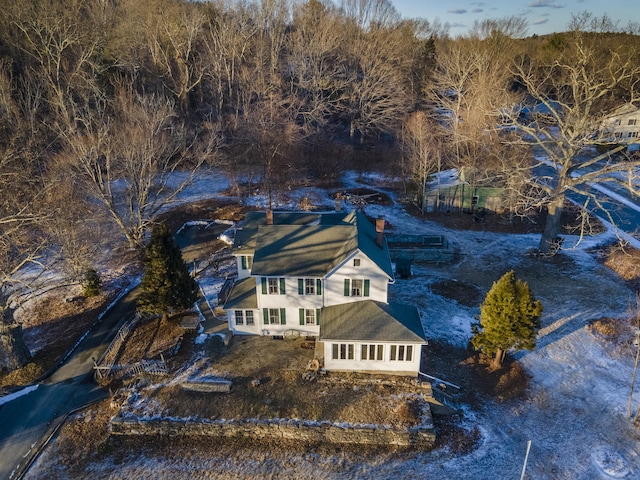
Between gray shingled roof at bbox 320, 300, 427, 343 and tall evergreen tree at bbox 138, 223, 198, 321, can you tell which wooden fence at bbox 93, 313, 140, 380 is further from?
gray shingled roof at bbox 320, 300, 427, 343

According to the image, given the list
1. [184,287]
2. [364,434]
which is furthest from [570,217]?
[184,287]

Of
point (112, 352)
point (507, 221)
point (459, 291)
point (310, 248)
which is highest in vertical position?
point (310, 248)

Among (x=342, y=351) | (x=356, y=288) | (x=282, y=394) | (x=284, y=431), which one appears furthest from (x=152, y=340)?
(x=356, y=288)

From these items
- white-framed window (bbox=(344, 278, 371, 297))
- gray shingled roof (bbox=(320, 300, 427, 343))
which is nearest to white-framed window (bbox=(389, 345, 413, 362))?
gray shingled roof (bbox=(320, 300, 427, 343))

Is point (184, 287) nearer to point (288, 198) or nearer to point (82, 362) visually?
point (82, 362)

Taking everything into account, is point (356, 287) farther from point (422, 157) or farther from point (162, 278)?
point (422, 157)

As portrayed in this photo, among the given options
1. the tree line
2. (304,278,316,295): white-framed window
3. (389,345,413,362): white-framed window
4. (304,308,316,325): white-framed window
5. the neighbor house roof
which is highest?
the tree line
